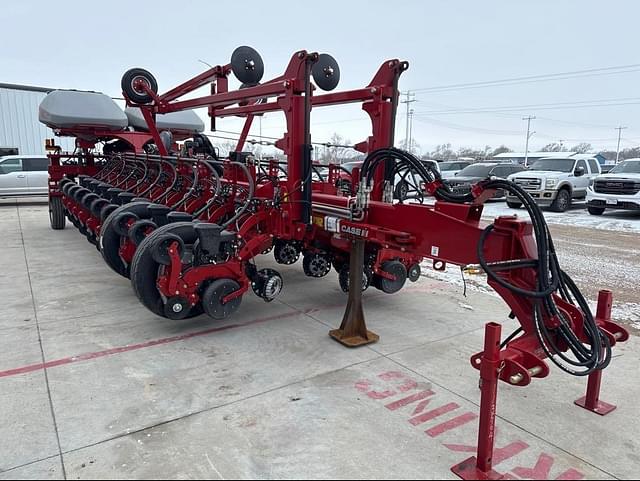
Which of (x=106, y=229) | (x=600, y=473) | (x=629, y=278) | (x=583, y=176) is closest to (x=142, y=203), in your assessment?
(x=106, y=229)

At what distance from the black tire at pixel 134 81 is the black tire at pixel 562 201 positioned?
12062 mm

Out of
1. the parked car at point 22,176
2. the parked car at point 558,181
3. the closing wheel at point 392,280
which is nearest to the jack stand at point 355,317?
the closing wheel at point 392,280

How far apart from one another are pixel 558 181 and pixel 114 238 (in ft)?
43.0

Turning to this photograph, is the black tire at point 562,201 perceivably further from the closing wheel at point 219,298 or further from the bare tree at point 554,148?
the bare tree at point 554,148

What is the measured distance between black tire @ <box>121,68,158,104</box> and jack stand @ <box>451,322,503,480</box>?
5786 mm

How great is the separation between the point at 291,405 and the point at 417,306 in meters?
2.34

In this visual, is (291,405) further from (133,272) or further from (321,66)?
(321,66)

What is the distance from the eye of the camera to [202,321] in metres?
4.36

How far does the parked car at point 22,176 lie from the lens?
14406mm

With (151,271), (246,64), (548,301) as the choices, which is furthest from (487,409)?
(246,64)

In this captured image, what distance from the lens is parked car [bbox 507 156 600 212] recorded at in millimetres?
14141

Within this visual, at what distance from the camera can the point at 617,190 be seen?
1259 cm

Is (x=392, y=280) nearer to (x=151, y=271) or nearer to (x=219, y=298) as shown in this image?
(x=219, y=298)

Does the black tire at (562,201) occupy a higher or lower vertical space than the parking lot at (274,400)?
higher
